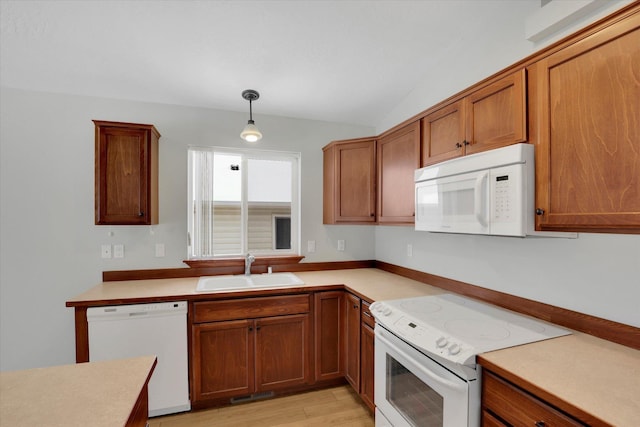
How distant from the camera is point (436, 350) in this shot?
1316 millimetres

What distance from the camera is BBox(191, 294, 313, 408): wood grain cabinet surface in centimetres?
215

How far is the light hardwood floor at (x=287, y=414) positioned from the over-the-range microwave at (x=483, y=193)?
1467 mm

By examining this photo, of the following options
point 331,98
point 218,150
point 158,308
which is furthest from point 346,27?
point 158,308

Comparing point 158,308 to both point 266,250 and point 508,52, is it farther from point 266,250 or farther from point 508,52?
point 508,52

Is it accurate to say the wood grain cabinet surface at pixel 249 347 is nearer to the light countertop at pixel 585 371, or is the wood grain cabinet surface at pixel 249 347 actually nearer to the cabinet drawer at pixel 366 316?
the cabinet drawer at pixel 366 316

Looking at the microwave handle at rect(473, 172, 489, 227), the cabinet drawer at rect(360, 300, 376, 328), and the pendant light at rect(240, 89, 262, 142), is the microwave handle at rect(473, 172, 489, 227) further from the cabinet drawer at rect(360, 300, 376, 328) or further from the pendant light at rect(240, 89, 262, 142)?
the pendant light at rect(240, 89, 262, 142)

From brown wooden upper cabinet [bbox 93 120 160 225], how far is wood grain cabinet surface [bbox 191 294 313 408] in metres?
0.90

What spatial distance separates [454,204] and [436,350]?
2.58ft

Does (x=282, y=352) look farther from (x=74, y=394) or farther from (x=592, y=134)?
(x=592, y=134)

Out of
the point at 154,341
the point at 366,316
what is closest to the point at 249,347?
the point at 154,341

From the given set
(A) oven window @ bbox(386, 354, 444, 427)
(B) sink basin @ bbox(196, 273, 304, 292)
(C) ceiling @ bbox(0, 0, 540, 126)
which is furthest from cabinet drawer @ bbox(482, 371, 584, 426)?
(C) ceiling @ bbox(0, 0, 540, 126)

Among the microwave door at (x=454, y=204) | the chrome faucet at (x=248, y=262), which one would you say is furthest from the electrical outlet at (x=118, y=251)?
the microwave door at (x=454, y=204)

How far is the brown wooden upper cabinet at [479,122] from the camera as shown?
1.38 meters

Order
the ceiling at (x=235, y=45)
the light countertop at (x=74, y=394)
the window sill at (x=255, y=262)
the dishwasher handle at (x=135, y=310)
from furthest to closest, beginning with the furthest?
the window sill at (x=255, y=262), the dishwasher handle at (x=135, y=310), the ceiling at (x=235, y=45), the light countertop at (x=74, y=394)
